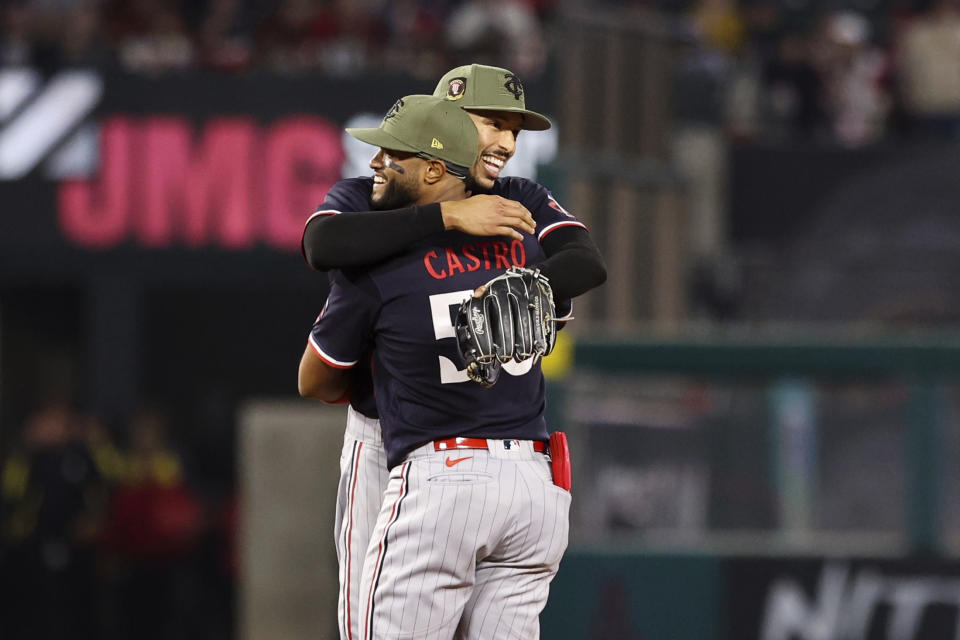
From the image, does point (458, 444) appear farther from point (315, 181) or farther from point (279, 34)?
point (279, 34)

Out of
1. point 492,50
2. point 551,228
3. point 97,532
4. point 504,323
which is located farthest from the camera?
point 492,50

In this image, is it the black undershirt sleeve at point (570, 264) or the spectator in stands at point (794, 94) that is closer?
the black undershirt sleeve at point (570, 264)

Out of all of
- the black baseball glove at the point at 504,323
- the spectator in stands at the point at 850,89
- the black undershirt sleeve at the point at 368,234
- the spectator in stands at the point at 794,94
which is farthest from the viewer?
the spectator in stands at the point at 794,94

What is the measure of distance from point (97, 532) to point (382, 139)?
8.33 m

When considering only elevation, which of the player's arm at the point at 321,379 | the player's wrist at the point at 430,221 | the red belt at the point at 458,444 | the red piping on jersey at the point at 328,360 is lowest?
the red belt at the point at 458,444

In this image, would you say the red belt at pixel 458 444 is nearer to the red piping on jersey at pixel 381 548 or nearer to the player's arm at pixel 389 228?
the red piping on jersey at pixel 381 548

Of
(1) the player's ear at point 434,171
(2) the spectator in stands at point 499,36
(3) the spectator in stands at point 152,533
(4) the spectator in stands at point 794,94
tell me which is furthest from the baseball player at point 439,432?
(4) the spectator in stands at point 794,94

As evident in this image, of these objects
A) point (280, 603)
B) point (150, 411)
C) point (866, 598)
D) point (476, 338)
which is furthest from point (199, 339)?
point (476, 338)

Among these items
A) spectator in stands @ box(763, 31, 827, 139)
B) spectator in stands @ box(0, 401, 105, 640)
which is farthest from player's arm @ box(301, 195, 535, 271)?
spectator in stands @ box(763, 31, 827, 139)

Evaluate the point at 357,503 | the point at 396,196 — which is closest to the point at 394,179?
the point at 396,196

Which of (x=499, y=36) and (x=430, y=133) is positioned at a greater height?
(x=499, y=36)

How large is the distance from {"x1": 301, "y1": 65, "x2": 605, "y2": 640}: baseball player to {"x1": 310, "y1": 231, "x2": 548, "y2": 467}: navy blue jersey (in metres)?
0.04

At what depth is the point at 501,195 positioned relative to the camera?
415cm

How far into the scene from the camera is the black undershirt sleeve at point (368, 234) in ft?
12.5
